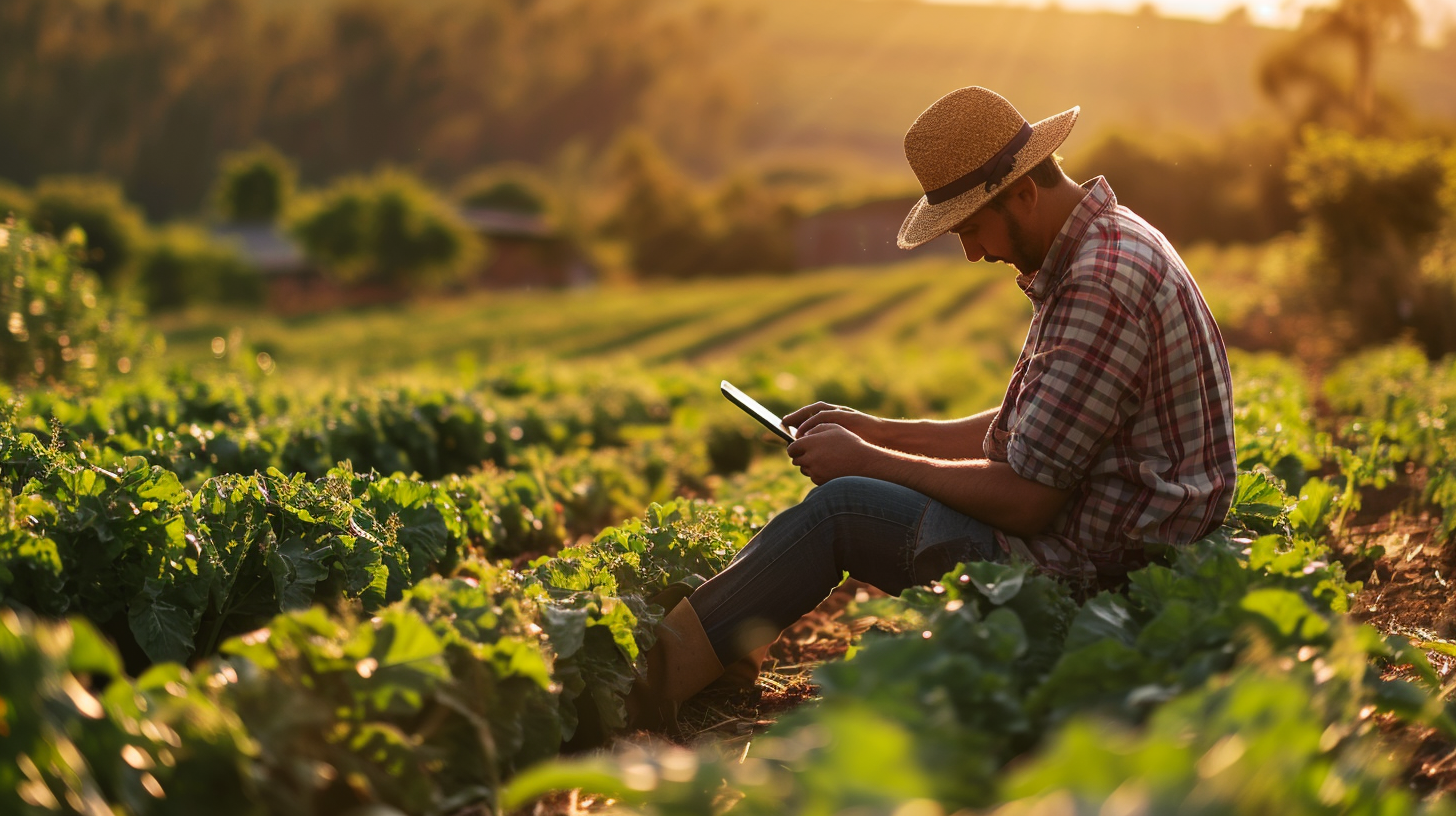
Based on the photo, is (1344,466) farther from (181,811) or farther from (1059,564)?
(181,811)

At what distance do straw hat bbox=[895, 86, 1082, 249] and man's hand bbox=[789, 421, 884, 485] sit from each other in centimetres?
61

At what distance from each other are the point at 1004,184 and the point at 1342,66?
4130 cm

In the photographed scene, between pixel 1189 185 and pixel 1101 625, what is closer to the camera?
pixel 1101 625

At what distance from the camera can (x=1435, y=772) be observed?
7.81 feet

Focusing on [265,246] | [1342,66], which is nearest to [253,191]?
[265,246]

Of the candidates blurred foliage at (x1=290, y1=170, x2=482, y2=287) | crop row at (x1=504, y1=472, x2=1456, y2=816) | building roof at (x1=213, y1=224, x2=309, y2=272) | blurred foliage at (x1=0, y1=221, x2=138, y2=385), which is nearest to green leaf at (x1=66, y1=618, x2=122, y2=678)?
crop row at (x1=504, y1=472, x2=1456, y2=816)

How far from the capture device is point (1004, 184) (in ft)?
9.74

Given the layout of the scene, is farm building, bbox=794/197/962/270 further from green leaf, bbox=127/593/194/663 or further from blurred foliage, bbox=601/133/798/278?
green leaf, bbox=127/593/194/663

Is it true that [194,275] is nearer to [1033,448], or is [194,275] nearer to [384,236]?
[384,236]

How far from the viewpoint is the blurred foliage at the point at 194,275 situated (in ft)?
169

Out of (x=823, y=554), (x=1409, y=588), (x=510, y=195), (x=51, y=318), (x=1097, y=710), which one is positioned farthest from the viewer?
(x=510, y=195)

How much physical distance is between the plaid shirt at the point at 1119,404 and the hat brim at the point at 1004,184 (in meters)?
0.18

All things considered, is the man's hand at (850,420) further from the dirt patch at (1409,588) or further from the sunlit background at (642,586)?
the dirt patch at (1409,588)

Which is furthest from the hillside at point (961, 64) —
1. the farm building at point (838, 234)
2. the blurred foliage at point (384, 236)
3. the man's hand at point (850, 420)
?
the man's hand at point (850, 420)
